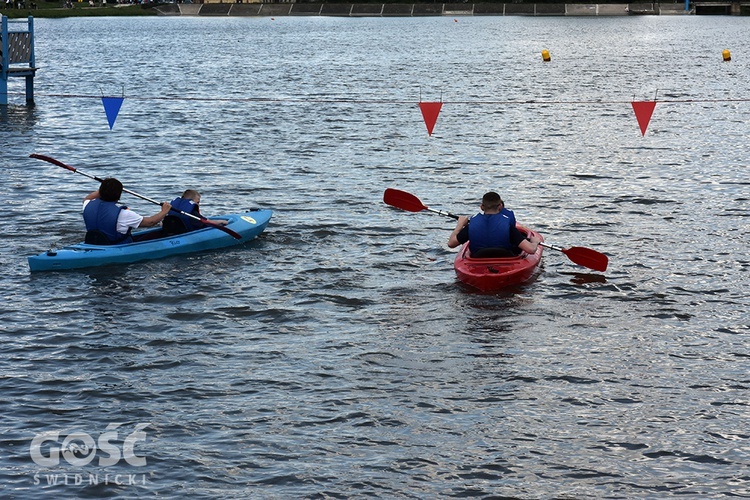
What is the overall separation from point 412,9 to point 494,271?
469 feet

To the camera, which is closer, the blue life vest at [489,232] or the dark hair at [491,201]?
the dark hair at [491,201]

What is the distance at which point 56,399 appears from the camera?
1214 cm

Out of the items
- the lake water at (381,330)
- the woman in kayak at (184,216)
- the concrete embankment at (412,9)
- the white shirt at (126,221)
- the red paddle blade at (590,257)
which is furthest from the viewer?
the concrete embankment at (412,9)

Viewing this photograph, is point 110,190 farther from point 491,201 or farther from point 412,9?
point 412,9

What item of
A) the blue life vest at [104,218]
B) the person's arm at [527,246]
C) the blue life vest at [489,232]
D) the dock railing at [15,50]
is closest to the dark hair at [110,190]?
the blue life vest at [104,218]

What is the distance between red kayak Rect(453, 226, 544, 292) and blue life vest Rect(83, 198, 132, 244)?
5.45 meters

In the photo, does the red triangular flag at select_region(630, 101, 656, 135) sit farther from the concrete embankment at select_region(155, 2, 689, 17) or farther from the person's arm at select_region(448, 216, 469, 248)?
the concrete embankment at select_region(155, 2, 689, 17)

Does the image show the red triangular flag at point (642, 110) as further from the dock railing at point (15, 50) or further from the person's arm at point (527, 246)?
the dock railing at point (15, 50)

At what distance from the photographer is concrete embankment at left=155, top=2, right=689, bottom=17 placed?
5536 inches

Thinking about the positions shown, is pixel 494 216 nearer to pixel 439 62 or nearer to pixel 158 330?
pixel 158 330

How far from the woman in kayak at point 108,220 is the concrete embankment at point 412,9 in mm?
128683

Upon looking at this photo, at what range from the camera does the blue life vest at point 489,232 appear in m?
15.8

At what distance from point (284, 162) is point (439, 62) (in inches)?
1561

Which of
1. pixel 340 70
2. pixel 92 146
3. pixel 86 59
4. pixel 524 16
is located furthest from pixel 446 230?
pixel 524 16
